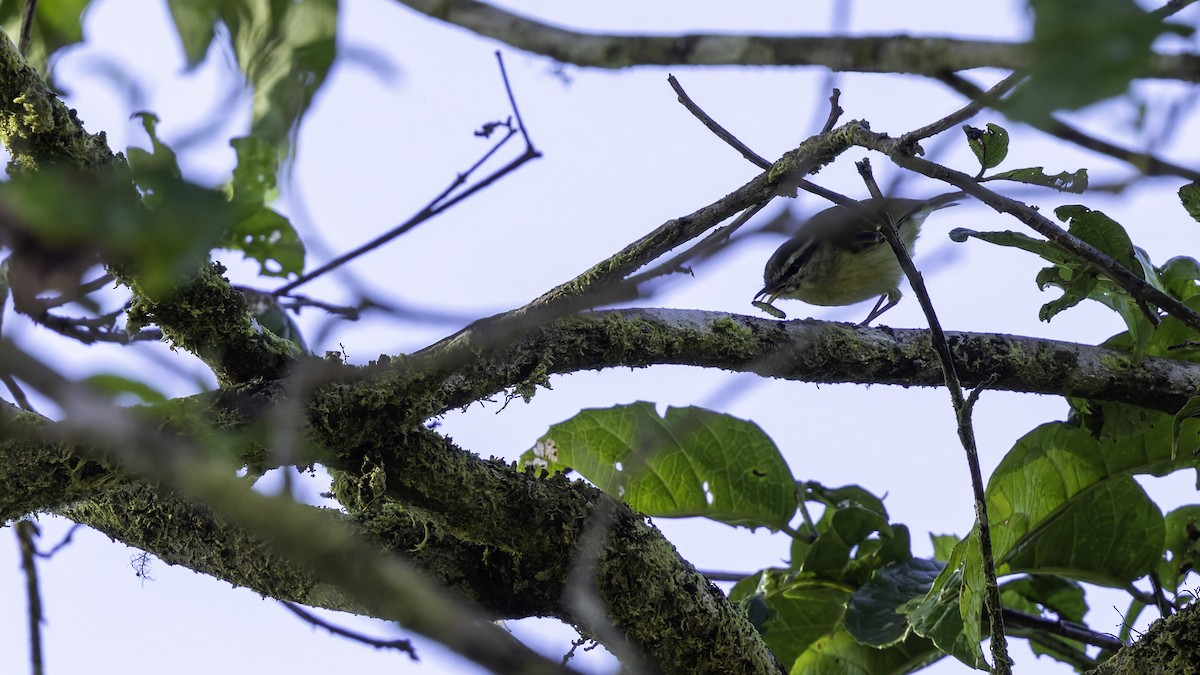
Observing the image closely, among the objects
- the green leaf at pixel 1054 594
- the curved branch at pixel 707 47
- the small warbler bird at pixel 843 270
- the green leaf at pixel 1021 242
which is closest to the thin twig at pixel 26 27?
the curved branch at pixel 707 47

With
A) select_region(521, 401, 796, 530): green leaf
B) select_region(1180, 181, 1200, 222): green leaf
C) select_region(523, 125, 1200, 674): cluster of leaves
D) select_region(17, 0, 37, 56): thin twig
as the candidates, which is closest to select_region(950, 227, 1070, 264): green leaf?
select_region(523, 125, 1200, 674): cluster of leaves

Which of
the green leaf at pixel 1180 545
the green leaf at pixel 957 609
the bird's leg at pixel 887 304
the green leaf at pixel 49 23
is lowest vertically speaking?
the green leaf at pixel 957 609

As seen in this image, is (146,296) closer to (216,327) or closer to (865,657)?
(216,327)

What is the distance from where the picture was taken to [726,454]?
10.8ft

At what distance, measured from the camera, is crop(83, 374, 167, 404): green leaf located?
0.76 m

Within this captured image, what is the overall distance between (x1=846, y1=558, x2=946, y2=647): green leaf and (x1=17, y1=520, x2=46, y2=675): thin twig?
222 centimetres

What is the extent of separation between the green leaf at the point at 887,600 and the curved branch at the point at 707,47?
1.96m

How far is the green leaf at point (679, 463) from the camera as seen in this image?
3117 mm

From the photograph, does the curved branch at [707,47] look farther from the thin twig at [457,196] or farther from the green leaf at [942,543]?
the green leaf at [942,543]

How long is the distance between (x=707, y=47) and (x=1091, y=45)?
737 mm

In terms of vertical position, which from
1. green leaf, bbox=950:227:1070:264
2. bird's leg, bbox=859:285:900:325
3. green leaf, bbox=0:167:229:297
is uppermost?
bird's leg, bbox=859:285:900:325

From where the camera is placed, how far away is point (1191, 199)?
2.68 meters

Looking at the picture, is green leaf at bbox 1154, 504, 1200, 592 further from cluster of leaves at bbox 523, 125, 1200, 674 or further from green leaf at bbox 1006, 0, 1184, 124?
green leaf at bbox 1006, 0, 1184, 124

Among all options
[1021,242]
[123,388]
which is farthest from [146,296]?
[1021,242]
